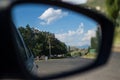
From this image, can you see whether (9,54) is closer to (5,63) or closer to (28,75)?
(5,63)

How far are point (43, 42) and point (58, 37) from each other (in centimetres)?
20

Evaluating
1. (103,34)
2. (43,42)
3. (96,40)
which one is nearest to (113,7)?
(43,42)

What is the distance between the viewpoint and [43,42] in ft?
10.9

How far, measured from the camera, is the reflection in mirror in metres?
2.81

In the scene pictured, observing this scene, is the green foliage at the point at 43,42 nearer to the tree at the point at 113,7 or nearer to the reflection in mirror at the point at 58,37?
the reflection in mirror at the point at 58,37

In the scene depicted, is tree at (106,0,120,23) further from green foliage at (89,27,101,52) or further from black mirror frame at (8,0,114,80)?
black mirror frame at (8,0,114,80)

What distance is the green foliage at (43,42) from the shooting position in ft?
10.6

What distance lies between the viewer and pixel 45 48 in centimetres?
342

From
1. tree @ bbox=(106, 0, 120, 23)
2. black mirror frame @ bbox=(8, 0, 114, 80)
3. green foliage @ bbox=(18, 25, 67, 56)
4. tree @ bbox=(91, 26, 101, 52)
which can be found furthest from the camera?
tree @ bbox=(106, 0, 120, 23)

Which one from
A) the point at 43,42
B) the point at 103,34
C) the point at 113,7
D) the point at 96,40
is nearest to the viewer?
the point at 103,34

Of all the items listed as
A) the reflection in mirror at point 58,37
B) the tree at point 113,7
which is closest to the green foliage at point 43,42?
the reflection in mirror at point 58,37

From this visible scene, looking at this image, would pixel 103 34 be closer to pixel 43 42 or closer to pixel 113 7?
pixel 43 42

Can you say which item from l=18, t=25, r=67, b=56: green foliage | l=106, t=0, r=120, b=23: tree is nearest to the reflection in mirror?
l=18, t=25, r=67, b=56: green foliage

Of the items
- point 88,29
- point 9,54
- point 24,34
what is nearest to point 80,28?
point 88,29
